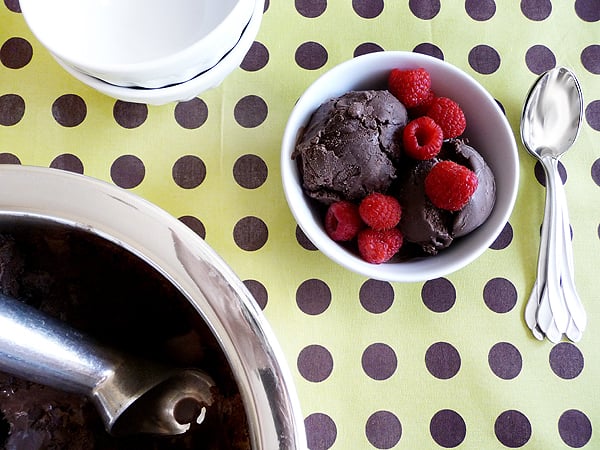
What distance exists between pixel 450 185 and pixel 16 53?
25.5 inches

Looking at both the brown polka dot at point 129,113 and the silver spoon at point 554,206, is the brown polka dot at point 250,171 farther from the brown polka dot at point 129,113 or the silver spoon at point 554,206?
the silver spoon at point 554,206

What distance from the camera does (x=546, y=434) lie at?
870 mm

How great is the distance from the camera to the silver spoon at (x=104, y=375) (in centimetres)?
65

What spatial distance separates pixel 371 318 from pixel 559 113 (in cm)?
40

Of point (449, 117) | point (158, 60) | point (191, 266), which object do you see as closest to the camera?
point (191, 266)

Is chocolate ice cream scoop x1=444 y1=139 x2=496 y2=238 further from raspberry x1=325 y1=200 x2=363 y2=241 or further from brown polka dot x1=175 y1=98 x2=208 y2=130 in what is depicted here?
brown polka dot x1=175 y1=98 x2=208 y2=130

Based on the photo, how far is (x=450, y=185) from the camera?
79 centimetres

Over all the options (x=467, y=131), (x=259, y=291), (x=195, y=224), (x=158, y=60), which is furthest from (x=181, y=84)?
(x=467, y=131)

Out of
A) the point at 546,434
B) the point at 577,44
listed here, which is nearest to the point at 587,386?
the point at 546,434

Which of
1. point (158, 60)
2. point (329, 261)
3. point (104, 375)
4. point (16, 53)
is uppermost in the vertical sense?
point (158, 60)

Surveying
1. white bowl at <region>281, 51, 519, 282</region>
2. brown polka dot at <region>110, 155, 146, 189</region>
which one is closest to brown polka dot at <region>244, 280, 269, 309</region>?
white bowl at <region>281, 51, 519, 282</region>

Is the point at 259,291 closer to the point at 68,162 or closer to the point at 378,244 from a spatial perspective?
the point at 378,244

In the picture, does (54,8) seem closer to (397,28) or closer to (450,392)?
(397,28)

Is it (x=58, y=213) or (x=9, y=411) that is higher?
(x=58, y=213)
